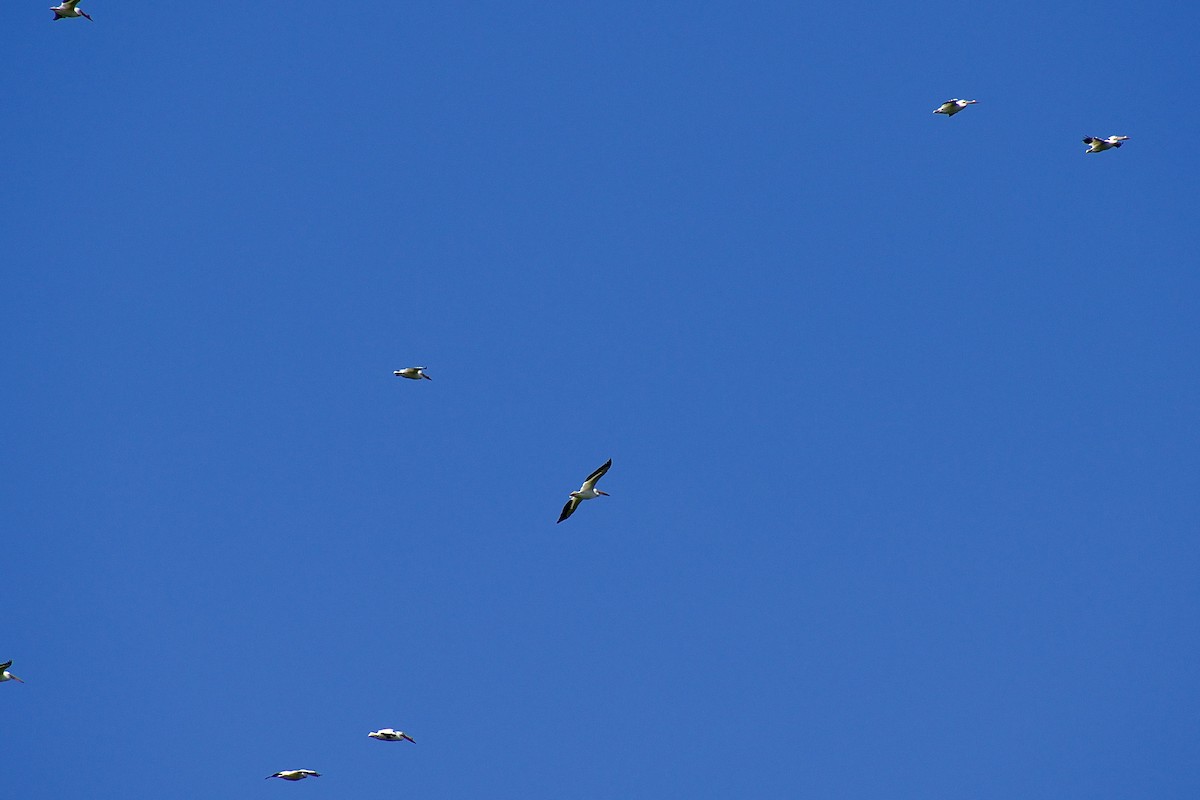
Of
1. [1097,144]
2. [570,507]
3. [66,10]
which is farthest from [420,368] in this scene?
[1097,144]

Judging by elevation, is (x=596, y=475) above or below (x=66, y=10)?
below

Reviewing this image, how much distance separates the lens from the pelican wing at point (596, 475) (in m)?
37.0

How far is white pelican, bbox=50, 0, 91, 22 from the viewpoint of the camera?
3688 cm

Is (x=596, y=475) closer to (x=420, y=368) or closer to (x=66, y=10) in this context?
(x=420, y=368)

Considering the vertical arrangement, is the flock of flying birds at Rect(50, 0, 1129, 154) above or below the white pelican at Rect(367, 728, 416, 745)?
above

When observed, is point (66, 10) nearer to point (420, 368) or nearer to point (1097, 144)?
point (420, 368)

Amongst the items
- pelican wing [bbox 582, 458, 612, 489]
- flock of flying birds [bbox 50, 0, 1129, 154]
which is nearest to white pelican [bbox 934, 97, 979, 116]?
flock of flying birds [bbox 50, 0, 1129, 154]

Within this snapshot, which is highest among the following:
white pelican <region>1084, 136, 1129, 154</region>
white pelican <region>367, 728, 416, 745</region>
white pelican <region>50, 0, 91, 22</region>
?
white pelican <region>50, 0, 91, 22</region>

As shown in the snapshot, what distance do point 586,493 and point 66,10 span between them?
67.7 feet

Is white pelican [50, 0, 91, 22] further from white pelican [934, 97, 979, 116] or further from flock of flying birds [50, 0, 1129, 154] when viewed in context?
white pelican [934, 97, 979, 116]

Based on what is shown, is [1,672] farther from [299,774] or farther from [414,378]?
[414,378]

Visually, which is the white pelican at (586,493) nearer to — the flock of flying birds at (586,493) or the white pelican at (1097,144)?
the flock of flying birds at (586,493)

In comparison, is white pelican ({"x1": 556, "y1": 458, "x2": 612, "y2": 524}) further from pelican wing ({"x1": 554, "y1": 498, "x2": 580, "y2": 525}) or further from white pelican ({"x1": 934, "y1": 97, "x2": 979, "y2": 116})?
white pelican ({"x1": 934, "y1": 97, "x2": 979, "y2": 116})

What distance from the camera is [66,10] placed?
121ft
